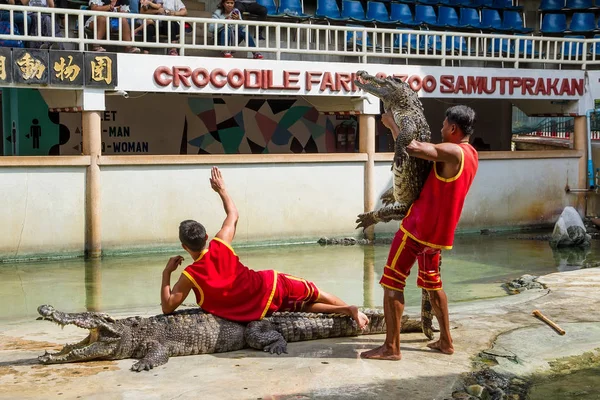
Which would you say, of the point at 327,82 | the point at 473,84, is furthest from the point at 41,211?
the point at 473,84

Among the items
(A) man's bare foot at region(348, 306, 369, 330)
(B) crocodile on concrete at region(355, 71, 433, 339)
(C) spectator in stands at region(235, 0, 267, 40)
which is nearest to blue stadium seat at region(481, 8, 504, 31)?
(C) spectator in stands at region(235, 0, 267, 40)

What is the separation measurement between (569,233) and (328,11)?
7.28 metres

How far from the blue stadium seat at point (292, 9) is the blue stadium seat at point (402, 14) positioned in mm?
2433

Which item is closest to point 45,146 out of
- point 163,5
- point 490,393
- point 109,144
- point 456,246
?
point 109,144

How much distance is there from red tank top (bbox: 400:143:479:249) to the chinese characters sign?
8.10 meters

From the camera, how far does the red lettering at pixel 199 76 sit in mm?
13344

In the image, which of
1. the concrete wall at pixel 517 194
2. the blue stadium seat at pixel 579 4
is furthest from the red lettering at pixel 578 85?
the blue stadium seat at pixel 579 4

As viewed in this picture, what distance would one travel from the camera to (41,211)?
12359 millimetres

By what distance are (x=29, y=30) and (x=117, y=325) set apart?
8.59m

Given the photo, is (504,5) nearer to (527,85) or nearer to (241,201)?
(527,85)

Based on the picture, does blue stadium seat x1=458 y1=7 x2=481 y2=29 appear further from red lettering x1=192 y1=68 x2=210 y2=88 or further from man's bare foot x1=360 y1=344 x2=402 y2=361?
man's bare foot x1=360 y1=344 x2=402 y2=361

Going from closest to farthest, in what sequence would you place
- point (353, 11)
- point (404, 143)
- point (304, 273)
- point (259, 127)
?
1. point (404, 143)
2. point (304, 273)
3. point (259, 127)
4. point (353, 11)

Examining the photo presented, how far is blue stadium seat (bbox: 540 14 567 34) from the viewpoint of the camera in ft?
69.8

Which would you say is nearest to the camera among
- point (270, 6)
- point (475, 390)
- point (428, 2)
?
point (475, 390)
